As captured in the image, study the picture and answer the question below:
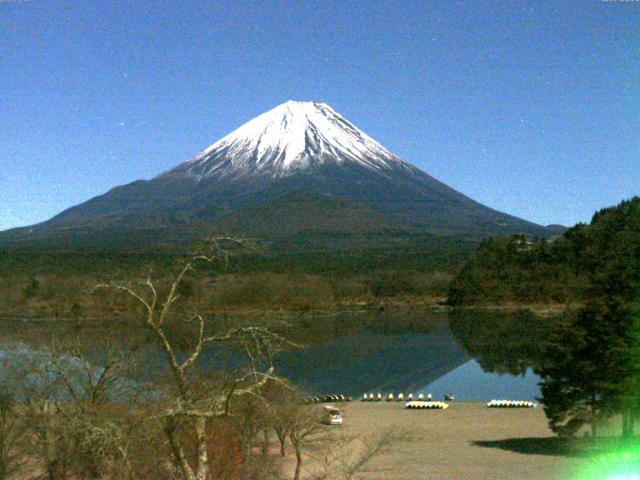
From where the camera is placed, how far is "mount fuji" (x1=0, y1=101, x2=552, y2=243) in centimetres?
10625

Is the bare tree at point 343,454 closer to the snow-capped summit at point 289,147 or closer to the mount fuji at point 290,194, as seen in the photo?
the mount fuji at point 290,194

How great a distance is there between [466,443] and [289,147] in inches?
5043

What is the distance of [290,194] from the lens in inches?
4542

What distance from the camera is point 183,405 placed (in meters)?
5.62

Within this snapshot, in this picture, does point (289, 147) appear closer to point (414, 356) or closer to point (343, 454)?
point (414, 356)

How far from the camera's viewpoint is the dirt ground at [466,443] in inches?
529

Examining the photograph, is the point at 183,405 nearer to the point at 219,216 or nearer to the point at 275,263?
the point at 275,263

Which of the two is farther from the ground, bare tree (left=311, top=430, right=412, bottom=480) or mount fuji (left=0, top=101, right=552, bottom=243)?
mount fuji (left=0, top=101, right=552, bottom=243)

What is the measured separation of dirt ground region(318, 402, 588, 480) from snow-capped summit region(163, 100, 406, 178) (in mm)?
110392

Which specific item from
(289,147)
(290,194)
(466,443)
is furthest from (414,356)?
(289,147)

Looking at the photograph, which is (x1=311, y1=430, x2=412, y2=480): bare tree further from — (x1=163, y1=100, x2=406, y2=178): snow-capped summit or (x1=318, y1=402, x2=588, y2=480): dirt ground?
(x1=163, y1=100, x2=406, y2=178): snow-capped summit

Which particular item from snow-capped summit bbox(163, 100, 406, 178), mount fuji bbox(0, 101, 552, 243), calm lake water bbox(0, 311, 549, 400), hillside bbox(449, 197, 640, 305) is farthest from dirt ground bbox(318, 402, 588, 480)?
snow-capped summit bbox(163, 100, 406, 178)

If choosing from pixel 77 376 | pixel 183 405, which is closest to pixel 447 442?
pixel 77 376

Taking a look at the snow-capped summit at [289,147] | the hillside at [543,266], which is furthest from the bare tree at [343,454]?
the snow-capped summit at [289,147]
